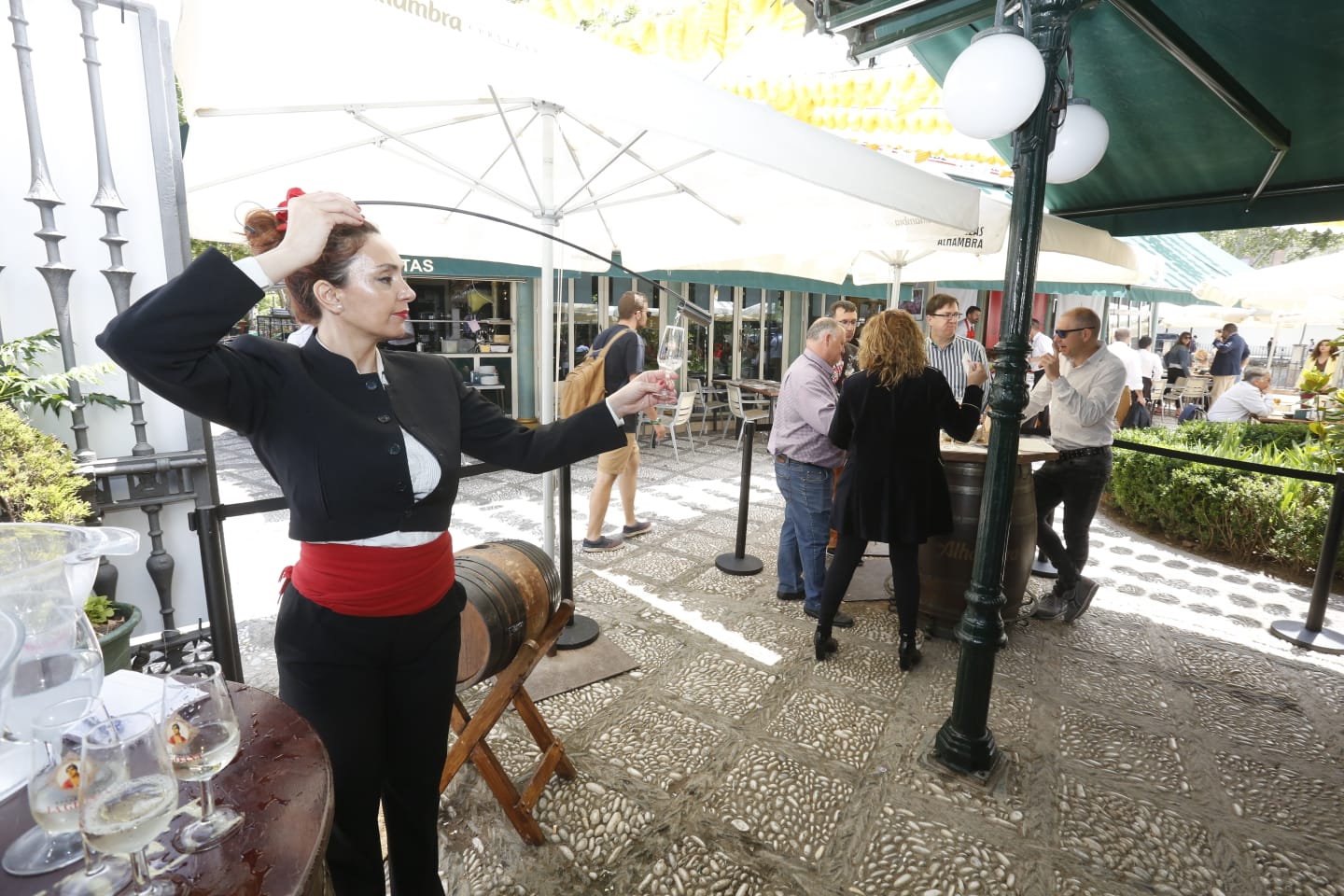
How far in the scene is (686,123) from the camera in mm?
2004

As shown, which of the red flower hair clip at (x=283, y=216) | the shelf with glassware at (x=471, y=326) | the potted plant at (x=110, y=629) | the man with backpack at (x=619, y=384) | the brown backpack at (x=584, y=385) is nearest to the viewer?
the red flower hair clip at (x=283, y=216)

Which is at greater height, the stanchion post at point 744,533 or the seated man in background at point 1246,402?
the seated man in background at point 1246,402

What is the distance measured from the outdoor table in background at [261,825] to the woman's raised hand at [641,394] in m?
1.11

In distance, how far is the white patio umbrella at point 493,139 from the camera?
5.13ft

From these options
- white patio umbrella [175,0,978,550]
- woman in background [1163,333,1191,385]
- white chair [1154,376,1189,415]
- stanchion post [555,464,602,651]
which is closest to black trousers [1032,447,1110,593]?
white patio umbrella [175,0,978,550]

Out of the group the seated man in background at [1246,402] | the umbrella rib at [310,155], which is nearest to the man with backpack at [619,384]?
the umbrella rib at [310,155]

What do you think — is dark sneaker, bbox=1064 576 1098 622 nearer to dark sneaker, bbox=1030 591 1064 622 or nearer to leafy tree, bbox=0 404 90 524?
dark sneaker, bbox=1030 591 1064 622

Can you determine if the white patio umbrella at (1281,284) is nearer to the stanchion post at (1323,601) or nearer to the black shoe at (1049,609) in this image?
the stanchion post at (1323,601)

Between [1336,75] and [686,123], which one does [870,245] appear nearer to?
[1336,75]

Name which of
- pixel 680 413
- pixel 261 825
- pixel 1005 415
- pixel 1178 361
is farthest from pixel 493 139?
pixel 1178 361

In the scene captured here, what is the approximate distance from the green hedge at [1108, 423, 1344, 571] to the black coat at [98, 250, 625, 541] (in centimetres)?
595

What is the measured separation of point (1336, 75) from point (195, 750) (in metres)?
5.55

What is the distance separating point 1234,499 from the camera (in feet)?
18.3

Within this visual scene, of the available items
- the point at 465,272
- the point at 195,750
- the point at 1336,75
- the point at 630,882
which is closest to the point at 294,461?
the point at 195,750
